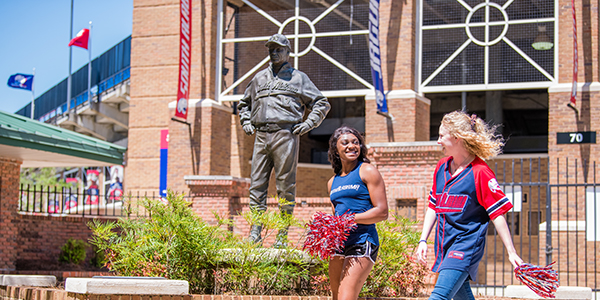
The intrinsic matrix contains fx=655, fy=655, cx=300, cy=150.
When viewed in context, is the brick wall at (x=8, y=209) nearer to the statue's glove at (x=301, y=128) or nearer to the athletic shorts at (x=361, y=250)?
the statue's glove at (x=301, y=128)

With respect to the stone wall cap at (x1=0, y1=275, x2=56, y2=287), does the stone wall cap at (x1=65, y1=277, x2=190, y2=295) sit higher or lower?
higher

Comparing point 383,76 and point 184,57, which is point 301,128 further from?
point 184,57

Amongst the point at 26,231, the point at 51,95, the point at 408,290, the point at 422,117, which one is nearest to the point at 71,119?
the point at 51,95

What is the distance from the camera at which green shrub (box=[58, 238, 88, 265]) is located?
1494cm

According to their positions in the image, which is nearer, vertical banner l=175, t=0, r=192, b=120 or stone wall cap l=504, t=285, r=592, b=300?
stone wall cap l=504, t=285, r=592, b=300

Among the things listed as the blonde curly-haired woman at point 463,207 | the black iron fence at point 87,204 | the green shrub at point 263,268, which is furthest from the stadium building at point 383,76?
the blonde curly-haired woman at point 463,207

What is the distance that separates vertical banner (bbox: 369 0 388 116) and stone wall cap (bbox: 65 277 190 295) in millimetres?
13070

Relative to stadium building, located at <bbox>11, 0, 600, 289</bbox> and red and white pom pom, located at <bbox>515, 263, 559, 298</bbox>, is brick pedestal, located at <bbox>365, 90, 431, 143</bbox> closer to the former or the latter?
stadium building, located at <bbox>11, 0, 600, 289</bbox>

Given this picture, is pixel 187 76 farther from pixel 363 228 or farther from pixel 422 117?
pixel 363 228

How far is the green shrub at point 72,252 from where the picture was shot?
49.0 feet

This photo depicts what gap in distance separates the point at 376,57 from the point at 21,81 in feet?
66.3

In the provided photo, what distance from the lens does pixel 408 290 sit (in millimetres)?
6613

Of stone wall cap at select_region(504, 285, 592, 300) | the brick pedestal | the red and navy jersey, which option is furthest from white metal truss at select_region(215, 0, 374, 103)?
Result: the red and navy jersey

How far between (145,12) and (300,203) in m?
11.2
